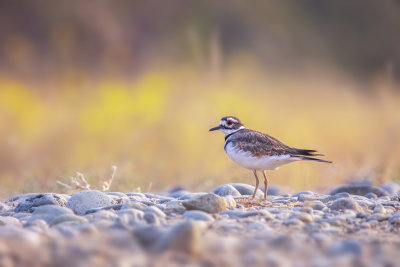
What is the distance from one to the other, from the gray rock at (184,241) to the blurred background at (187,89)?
3.97 m

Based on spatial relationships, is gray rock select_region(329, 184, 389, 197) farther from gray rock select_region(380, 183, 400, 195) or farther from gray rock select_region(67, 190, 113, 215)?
gray rock select_region(67, 190, 113, 215)

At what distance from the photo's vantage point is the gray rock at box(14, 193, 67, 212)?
6383 mm

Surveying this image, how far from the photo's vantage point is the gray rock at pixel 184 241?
13.3 feet

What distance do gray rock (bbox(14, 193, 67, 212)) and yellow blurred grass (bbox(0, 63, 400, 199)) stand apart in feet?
6.27

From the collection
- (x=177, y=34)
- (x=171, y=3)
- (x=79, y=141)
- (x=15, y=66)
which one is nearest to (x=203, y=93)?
(x=79, y=141)

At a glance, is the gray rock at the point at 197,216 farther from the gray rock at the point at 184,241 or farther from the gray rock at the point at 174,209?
the gray rock at the point at 184,241

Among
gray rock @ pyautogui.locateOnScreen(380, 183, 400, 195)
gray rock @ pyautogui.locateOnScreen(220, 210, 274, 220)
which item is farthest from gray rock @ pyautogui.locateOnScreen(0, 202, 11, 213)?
gray rock @ pyautogui.locateOnScreen(380, 183, 400, 195)

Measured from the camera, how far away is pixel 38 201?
6.47m

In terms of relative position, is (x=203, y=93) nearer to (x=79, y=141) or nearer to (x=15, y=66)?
(x=79, y=141)

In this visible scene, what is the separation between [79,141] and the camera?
1355 centimetres

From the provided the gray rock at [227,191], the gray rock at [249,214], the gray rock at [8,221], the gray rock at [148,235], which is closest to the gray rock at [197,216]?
the gray rock at [249,214]

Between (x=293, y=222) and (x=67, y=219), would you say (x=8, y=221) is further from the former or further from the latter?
(x=293, y=222)

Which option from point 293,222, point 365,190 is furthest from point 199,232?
point 365,190

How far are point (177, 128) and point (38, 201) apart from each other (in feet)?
25.0
